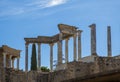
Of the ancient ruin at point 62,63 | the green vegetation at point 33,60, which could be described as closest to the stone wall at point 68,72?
the ancient ruin at point 62,63

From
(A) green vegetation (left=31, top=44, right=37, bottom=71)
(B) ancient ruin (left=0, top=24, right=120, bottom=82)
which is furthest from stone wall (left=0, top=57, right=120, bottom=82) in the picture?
(A) green vegetation (left=31, top=44, right=37, bottom=71)

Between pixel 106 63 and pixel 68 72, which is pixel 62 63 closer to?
pixel 68 72

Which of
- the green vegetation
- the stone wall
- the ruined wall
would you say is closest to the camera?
the ruined wall

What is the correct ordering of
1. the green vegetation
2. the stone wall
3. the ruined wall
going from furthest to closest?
1. the green vegetation
2. the stone wall
3. the ruined wall

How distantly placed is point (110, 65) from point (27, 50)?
65.5 feet

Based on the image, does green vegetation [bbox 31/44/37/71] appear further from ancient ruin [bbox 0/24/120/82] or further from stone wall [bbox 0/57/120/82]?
stone wall [bbox 0/57/120/82]

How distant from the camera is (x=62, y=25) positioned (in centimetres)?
4722

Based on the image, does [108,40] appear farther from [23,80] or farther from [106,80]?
[106,80]

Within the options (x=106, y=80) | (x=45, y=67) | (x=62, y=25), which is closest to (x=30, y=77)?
(x=62, y=25)

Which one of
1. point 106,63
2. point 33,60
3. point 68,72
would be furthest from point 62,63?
point 106,63

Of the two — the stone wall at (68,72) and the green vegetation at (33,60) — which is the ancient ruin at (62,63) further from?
the green vegetation at (33,60)

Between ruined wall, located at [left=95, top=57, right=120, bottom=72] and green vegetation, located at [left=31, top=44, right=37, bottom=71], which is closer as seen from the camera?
ruined wall, located at [left=95, top=57, right=120, bottom=72]

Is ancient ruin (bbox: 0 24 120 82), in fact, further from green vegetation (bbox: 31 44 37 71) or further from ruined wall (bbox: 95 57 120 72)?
green vegetation (bbox: 31 44 37 71)

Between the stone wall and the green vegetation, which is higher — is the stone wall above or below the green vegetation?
below
